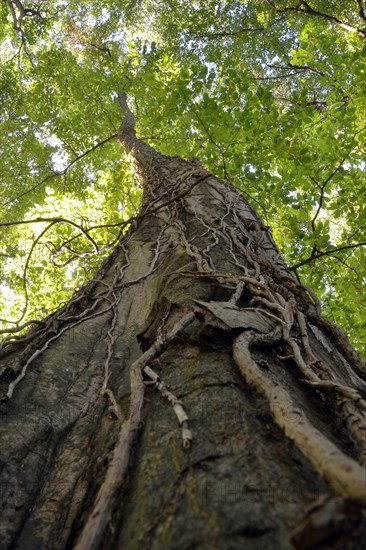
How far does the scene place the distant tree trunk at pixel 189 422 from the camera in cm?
65

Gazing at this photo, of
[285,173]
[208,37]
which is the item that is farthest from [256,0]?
[285,173]

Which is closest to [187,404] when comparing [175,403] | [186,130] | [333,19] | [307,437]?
[175,403]

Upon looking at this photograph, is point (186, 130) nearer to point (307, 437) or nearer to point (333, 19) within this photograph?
point (333, 19)

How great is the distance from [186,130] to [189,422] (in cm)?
683

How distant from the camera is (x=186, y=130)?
7.06m

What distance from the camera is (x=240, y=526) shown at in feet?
1.97

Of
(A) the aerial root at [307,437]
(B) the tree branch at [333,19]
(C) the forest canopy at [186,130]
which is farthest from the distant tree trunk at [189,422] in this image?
(B) the tree branch at [333,19]

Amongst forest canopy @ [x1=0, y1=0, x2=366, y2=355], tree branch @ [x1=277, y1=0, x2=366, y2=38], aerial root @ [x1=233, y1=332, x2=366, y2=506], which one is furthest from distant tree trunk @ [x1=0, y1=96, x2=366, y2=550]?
tree branch @ [x1=277, y1=0, x2=366, y2=38]

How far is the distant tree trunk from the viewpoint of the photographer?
65 cm

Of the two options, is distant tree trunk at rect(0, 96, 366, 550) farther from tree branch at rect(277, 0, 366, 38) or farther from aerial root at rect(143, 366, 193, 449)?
tree branch at rect(277, 0, 366, 38)

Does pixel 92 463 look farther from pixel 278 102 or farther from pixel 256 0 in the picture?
pixel 278 102

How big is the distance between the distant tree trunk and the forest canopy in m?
0.80

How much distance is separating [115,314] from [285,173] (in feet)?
10.5

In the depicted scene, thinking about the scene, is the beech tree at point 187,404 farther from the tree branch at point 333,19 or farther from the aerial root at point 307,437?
the tree branch at point 333,19
